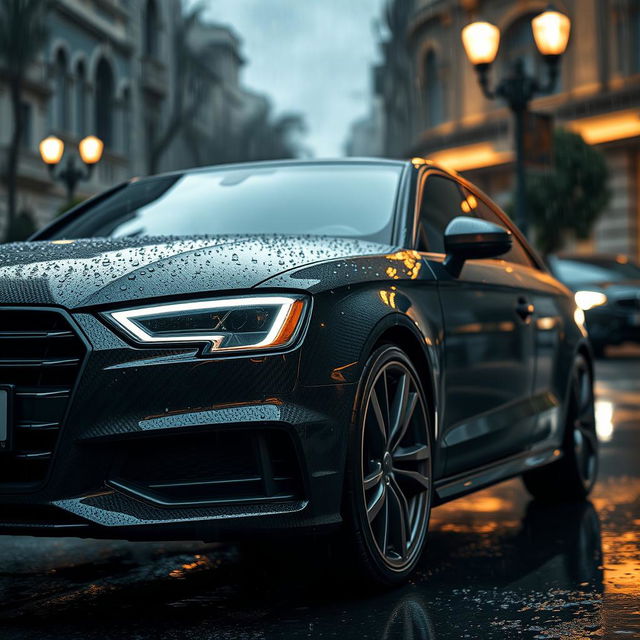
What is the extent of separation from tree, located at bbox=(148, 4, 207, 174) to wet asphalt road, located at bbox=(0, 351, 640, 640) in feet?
129

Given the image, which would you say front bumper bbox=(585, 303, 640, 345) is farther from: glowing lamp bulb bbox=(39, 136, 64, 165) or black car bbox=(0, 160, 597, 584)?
black car bbox=(0, 160, 597, 584)

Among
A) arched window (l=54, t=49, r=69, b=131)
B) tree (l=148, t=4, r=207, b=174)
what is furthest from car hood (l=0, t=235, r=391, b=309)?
tree (l=148, t=4, r=207, b=174)

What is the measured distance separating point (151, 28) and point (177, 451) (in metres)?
46.6

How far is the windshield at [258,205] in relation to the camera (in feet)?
16.7

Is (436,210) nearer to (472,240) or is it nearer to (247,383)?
(472,240)

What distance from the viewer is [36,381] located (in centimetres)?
372

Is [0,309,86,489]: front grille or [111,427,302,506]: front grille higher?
[0,309,86,489]: front grille

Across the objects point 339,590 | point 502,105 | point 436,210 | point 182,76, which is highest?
point 182,76

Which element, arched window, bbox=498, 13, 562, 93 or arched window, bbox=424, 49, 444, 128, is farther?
arched window, bbox=424, 49, 444, 128

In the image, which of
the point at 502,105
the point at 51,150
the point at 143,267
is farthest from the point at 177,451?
the point at 502,105

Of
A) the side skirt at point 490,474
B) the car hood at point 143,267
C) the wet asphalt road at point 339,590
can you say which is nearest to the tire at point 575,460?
the side skirt at point 490,474

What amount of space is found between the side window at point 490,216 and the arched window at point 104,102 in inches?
1531

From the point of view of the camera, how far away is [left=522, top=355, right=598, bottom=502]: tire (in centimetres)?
648

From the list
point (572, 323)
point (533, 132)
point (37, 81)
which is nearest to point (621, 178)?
point (37, 81)
